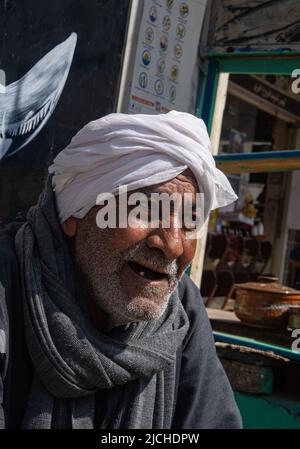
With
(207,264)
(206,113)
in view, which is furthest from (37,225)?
(207,264)

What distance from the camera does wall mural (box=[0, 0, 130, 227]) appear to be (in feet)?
11.3

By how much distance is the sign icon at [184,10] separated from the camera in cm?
347

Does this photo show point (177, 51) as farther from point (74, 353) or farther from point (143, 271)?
point (74, 353)

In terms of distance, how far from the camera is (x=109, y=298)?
6.52 feet

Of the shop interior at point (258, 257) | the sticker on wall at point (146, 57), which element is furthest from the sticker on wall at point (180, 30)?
the shop interior at point (258, 257)

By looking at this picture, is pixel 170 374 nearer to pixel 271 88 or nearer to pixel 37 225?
pixel 37 225

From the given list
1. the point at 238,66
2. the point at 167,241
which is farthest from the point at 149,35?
the point at 167,241

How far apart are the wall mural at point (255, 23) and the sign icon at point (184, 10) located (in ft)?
0.52

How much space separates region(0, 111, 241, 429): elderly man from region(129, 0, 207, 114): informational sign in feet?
4.01

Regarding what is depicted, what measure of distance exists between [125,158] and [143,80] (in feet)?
4.60

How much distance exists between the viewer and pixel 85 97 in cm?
343

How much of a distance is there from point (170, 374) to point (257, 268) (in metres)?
8.83

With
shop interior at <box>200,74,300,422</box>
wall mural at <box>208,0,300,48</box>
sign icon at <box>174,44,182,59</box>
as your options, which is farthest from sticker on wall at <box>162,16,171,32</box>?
shop interior at <box>200,74,300,422</box>

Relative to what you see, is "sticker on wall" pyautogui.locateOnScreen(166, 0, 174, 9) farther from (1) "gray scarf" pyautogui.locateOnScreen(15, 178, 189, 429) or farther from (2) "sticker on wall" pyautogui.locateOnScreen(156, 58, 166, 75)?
(1) "gray scarf" pyautogui.locateOnScreen(15, 178, 189, 429)
